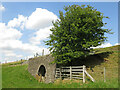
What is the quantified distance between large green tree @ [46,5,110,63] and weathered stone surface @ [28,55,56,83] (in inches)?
105

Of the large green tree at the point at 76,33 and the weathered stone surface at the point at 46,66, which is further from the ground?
the large green tree at the point at 76,33

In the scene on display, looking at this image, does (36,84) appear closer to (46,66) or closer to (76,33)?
(46,66)

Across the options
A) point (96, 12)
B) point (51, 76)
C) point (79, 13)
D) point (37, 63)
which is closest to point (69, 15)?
point (79, 13)

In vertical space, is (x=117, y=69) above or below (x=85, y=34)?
below

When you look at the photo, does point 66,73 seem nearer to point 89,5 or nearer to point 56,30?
point 56,30

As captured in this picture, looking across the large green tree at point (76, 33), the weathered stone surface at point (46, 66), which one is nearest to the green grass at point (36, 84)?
the weathered stone surface at point (46, 66)

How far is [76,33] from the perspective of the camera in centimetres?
1789

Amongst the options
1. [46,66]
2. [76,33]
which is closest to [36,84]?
[46,66]

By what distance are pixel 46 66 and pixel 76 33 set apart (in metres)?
8.32

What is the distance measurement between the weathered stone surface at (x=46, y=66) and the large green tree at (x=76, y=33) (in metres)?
2.68

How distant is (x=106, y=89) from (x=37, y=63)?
17.7 meters

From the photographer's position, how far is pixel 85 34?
18609mm

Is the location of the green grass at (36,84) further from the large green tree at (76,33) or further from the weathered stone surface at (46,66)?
the large green tree at (76,33)

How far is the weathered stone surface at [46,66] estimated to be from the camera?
2102cm
